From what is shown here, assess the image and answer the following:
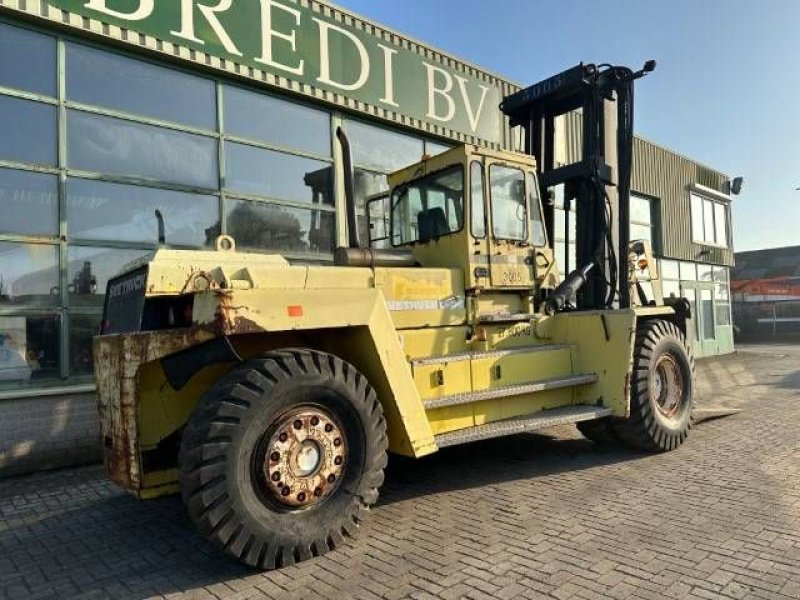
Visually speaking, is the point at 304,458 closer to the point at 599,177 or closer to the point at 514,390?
the point at 514,390

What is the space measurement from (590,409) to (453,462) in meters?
1.59

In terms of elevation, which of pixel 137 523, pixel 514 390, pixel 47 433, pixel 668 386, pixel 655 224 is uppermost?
pixel 655 224

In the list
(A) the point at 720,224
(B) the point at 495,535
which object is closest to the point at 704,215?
(A) the point at 720,224

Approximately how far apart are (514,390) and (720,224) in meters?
21.1

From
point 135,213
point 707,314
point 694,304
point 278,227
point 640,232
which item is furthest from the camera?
point 707,314

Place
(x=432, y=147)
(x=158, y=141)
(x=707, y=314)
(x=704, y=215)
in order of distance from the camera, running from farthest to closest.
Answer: (x=704, y=215)
(x=707, y=314)
(x=432, y=147)
(x=158, y=141)

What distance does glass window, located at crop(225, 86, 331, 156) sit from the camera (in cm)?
908

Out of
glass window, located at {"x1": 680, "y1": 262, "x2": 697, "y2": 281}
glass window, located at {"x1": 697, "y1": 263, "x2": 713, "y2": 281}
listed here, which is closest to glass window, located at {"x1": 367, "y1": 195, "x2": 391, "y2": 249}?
glass window, located at {"x1": 680, "y1": 262, "x2": 697, "y2": 281}

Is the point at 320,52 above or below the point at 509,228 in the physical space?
above

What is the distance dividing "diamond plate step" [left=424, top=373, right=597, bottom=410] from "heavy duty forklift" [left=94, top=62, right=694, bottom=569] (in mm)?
28

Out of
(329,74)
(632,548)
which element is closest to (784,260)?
(329,74)

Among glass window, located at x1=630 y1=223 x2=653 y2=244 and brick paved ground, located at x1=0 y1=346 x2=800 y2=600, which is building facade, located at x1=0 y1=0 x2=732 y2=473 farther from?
glass window, located at x1=630 y1=223 x2=653 y2=244

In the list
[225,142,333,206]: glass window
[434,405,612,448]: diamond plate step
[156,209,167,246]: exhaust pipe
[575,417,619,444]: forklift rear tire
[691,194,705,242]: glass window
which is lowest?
[575,417,619,444]: forklift rear tire

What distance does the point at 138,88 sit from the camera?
8141mm
